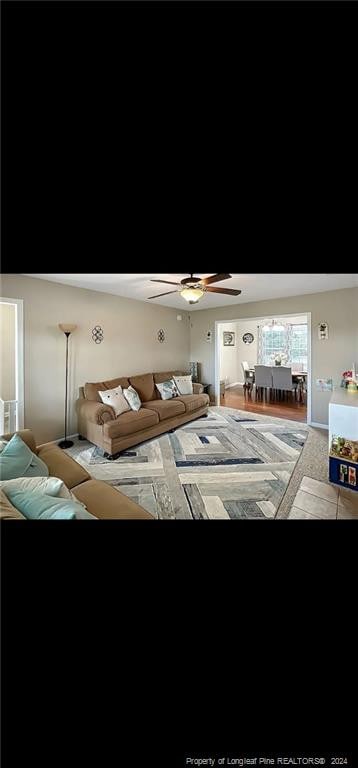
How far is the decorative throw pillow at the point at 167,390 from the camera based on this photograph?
4590 mm

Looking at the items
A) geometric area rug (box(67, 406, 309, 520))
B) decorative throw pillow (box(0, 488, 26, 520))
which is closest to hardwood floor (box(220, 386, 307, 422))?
geometric area rug (box(67, 406, 309, 520))

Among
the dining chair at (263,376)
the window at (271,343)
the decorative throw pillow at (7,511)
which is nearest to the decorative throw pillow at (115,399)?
the decorative throw pillow at (7,511)

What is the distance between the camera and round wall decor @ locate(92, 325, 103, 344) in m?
3.97

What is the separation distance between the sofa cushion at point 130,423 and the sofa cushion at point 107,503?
4.43ft

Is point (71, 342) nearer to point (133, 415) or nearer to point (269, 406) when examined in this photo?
point (133, 415)

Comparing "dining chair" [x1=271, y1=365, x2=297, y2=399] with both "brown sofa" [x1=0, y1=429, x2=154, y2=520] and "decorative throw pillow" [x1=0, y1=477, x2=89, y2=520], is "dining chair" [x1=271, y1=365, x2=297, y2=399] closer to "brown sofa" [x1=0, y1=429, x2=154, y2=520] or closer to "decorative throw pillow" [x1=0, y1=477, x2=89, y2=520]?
"brown sofa" [x1=0, y1=429, x2=154, y2=520]

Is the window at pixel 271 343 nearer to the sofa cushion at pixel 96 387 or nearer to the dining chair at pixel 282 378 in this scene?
the dining chair at pixel 282 378

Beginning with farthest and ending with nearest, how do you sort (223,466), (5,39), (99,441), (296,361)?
(296,361) < (99,441) < (223,466) < (5,39)

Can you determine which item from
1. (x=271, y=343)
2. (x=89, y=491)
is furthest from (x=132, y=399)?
(x=271, y=343)

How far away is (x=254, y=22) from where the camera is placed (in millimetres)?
375

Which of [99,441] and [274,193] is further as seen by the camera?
[99,441]
